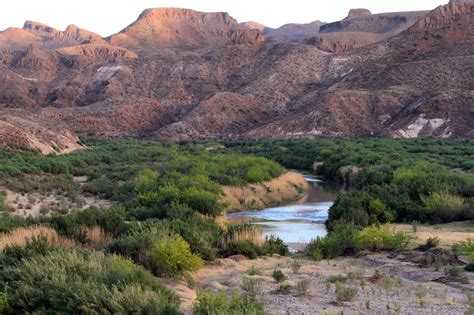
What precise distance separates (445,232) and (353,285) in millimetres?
8827

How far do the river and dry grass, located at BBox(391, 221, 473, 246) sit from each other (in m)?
3.47

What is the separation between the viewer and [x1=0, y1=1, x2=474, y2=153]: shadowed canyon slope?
81812 mm

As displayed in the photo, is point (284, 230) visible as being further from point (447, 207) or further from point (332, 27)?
point (332, 27)

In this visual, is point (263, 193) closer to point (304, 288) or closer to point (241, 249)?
point (241, 249)

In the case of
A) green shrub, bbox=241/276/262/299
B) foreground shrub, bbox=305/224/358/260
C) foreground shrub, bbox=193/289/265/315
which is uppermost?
foreground shrub, bbox=193/289/265/315

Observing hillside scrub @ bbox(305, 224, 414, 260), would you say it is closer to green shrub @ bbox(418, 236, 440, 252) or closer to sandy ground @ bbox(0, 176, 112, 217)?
green shrub @ bbox(418, 236, 440, 252)

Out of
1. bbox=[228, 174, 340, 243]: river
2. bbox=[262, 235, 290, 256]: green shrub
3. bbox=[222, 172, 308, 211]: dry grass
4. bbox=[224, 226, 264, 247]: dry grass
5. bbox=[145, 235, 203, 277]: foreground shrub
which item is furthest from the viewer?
bbox=[222, 172, 308, 211]: dry grass

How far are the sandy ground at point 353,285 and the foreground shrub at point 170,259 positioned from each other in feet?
1.19

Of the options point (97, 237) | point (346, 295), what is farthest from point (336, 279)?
point (97, 237)

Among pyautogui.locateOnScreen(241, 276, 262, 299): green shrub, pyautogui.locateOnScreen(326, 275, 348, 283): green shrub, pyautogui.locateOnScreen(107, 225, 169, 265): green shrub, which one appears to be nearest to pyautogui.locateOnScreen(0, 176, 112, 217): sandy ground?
pyautogui.locateOnScreen(107, 225, 169, 265): green shrub

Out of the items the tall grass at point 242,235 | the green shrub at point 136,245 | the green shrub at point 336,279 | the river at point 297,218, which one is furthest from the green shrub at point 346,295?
the river at point 297,218

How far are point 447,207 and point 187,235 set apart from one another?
11750 millimetres

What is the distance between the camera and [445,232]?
67.5 feet

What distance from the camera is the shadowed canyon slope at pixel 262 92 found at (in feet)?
268
